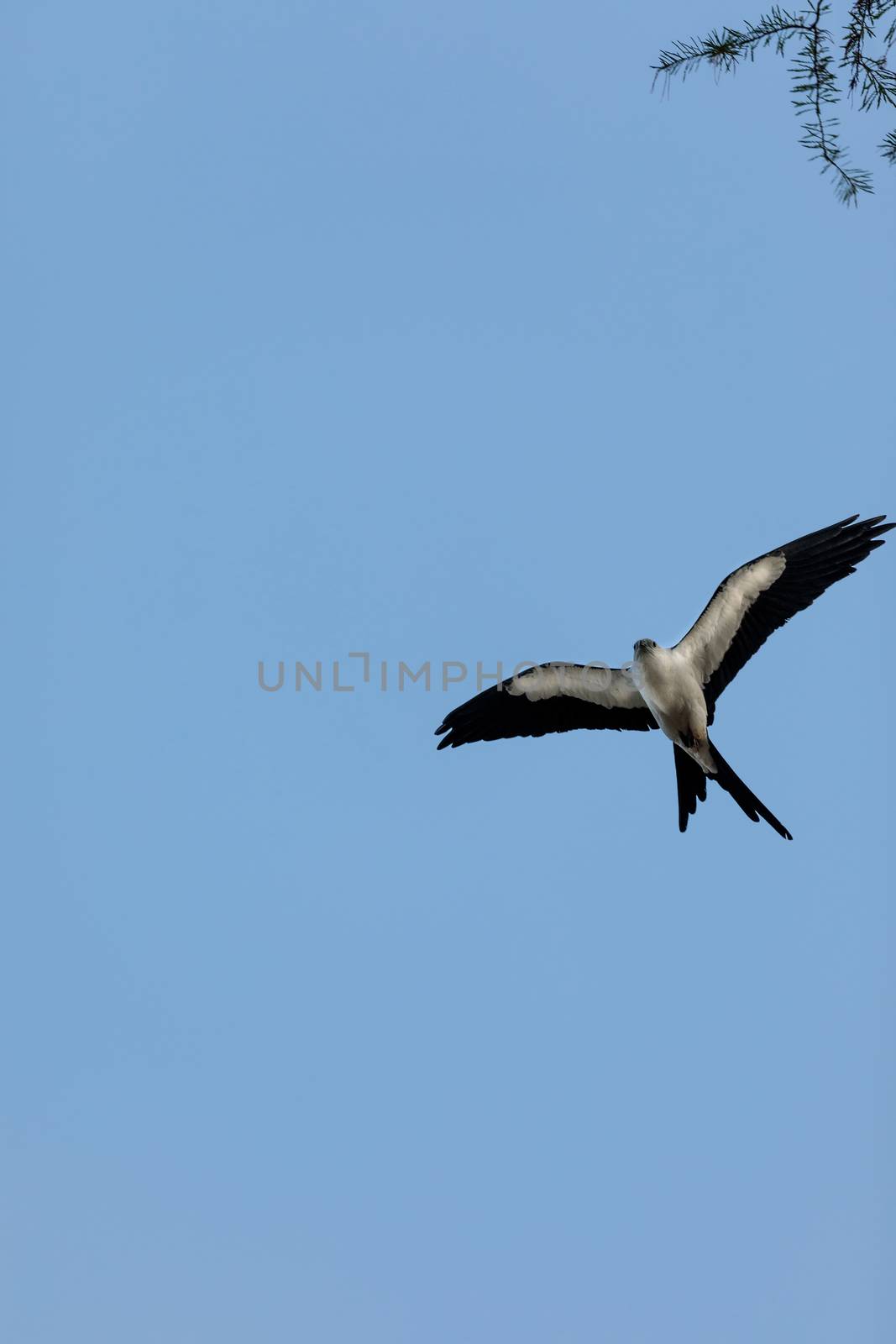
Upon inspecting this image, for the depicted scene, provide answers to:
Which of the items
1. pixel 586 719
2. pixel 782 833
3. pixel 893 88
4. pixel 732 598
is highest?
pixel 893 88

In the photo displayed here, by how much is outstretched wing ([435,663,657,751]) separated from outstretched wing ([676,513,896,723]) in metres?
0.45

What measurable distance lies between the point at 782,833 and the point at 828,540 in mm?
1682

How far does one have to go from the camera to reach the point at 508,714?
25.9 feet

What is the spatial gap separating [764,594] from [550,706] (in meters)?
1.38

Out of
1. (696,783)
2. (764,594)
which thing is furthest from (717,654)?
(696,783)

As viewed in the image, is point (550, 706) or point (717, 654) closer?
point (717, 654)

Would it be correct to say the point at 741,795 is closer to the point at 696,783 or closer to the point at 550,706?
the point at 696,783

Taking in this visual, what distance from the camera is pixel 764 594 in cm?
737

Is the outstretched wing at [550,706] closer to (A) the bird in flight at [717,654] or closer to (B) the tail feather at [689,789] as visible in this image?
(A) the bird in flight at [717,654]

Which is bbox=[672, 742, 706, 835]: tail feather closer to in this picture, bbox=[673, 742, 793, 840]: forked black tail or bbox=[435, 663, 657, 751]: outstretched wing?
bbox=[673, 742, 793, 840]: forked black tail

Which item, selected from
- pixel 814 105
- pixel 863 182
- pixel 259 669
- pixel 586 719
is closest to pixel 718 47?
pixel 814 105

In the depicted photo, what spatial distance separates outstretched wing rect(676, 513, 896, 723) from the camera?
7.29 metres

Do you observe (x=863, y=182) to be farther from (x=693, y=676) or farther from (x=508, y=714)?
(x=508, y=714)

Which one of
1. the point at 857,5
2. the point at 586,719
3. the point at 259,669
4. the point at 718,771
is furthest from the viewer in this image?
the point at 259,669
